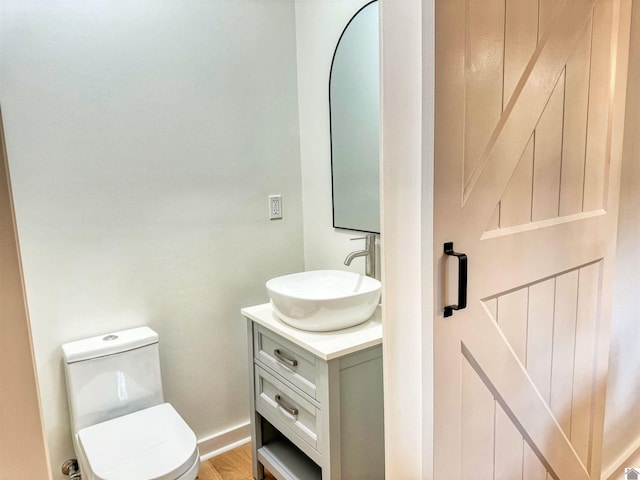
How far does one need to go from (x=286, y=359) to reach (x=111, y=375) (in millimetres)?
713

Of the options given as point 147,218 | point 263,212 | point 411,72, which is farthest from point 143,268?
point 411,72

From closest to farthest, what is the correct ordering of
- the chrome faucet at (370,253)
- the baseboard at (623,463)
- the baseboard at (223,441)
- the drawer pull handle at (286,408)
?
the drawer pull handle at (286,408), the baseboard at (623,463), the chrome faucet at (370,253), the baseboard at (223,441)

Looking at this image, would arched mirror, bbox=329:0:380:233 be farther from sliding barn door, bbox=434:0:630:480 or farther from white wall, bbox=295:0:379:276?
sliding barn door, bbox=434:0:630:480

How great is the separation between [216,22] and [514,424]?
1972mm

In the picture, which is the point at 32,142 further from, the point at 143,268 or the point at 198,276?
the point at 198,276

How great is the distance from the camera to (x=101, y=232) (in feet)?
6.00

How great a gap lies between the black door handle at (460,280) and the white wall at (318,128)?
3.25 ft

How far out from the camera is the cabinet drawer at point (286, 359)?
1.59 m

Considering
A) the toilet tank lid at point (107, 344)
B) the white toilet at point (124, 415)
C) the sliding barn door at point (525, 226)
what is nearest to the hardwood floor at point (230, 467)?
the white toilet at point (124, 415)

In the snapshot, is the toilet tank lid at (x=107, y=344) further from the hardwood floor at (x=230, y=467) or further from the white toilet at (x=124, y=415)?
the hardwood floor at (x=230, y=467)

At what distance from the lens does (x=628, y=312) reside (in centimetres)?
174

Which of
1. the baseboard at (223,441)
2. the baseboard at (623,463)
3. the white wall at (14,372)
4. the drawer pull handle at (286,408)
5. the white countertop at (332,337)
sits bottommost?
the baseboard at (223,441)

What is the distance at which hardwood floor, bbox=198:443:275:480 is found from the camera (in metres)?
2.06

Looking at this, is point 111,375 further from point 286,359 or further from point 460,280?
point 460,280
